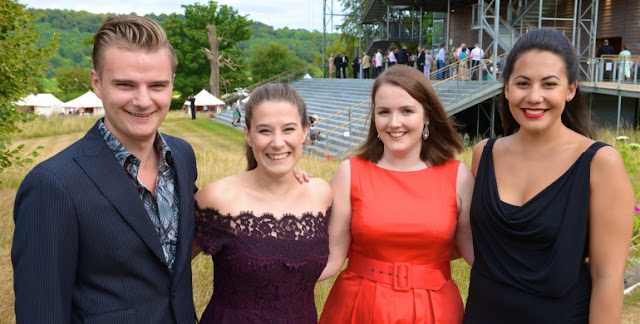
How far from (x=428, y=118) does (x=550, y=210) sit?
106 cm

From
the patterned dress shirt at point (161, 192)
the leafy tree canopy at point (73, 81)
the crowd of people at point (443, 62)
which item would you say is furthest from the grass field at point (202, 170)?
the leafy tree canopy at point (73, 81)

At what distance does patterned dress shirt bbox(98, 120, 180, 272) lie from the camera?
2348 mm

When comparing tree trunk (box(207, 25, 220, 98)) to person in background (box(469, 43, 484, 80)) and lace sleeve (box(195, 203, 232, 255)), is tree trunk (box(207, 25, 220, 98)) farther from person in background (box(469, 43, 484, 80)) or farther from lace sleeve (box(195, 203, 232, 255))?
lace sleeve (box(195, 203, 232, 255))

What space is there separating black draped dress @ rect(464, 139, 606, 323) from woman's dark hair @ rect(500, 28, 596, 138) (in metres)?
0.36

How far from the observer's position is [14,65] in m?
7.22

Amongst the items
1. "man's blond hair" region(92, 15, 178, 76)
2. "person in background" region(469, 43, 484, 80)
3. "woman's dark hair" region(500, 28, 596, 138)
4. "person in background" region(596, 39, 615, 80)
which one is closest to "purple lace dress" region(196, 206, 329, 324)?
"man's blond hair" region(92, 15, 178, 76)

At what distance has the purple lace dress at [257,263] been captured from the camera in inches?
115

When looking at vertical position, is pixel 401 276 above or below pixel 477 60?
below

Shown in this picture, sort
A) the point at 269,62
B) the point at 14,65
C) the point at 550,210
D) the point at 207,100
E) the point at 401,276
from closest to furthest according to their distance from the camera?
the point at 550,210, the point at 401,276, the point at 14,65, the point at 207,100, the point at 269,62

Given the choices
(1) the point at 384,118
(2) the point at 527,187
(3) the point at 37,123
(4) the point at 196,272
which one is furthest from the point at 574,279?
(3) the point at 37,123

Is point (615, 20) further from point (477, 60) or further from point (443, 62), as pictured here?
point (477, 60)

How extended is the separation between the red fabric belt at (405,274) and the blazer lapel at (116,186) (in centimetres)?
143

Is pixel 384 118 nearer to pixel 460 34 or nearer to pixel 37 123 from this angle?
pixel 37 123

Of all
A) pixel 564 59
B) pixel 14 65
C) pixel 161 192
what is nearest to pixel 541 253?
pixel 564 59
